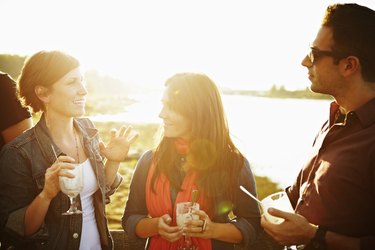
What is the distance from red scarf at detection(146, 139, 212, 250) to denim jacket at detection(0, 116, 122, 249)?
0.51 metres

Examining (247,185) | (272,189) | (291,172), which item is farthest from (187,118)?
(291,172)

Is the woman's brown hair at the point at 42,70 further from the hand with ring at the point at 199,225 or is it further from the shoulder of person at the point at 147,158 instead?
the hand with ring at the point at 199,225

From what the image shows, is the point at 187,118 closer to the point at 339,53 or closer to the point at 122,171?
the point at 339,53

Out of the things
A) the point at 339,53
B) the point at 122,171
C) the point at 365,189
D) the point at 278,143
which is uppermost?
the point at 339,53

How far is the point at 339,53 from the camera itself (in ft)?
9.05

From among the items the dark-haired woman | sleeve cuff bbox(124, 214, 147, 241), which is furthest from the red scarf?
sleeve cuff bbox(124, 214, 147, 241)

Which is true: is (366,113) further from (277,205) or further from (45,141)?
(45,141)

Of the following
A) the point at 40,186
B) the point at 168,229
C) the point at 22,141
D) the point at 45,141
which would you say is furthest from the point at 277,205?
the point at 22,141

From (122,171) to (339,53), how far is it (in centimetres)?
1231

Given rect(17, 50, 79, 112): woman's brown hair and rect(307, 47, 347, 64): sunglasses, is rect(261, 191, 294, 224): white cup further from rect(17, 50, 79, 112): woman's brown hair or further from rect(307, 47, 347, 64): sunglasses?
rect(17, 50, 79, 112): woman's brown hair

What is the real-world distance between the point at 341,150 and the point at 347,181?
0.23m

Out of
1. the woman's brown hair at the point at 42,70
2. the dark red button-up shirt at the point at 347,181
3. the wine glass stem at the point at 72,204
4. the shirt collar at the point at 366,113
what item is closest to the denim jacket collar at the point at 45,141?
the woman's brown hair at the point at 42,70

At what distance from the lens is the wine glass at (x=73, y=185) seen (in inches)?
105

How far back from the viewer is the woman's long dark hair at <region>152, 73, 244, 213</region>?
285 cm
